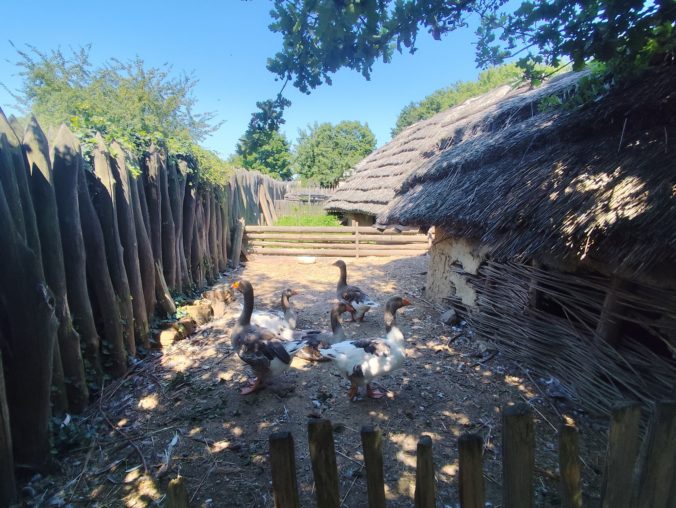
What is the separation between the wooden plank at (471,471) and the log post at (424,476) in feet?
0.34

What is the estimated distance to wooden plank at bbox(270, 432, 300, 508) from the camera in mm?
1175

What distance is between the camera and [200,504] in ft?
7.47

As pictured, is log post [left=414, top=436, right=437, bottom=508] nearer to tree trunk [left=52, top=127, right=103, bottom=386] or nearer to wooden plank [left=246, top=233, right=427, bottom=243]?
tree trunk [left=52, top=127, right=103, bottom=386]

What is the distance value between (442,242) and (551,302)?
207 cm

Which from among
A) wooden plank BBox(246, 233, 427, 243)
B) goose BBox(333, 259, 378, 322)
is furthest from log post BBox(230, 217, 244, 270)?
goose BBox(333, 259, 378, 322)

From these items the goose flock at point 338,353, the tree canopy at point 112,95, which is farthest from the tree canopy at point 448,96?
the goose flock at point 338,353

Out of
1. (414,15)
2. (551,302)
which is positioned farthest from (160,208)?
(551,302)

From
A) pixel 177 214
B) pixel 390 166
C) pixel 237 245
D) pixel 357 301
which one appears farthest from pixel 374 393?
pixel 390 166

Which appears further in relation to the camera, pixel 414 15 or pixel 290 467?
pixel 414 15

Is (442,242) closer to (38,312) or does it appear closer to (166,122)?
(38,312)

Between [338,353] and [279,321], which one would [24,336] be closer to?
[338,353]

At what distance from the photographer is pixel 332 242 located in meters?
11.1

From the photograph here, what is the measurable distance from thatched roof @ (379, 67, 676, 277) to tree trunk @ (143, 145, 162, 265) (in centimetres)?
391

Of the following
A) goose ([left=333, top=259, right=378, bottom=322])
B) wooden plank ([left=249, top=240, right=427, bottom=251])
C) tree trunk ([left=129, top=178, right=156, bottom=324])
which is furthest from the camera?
wooden plank ([left=249, top=240, right=427, bottom=251])
